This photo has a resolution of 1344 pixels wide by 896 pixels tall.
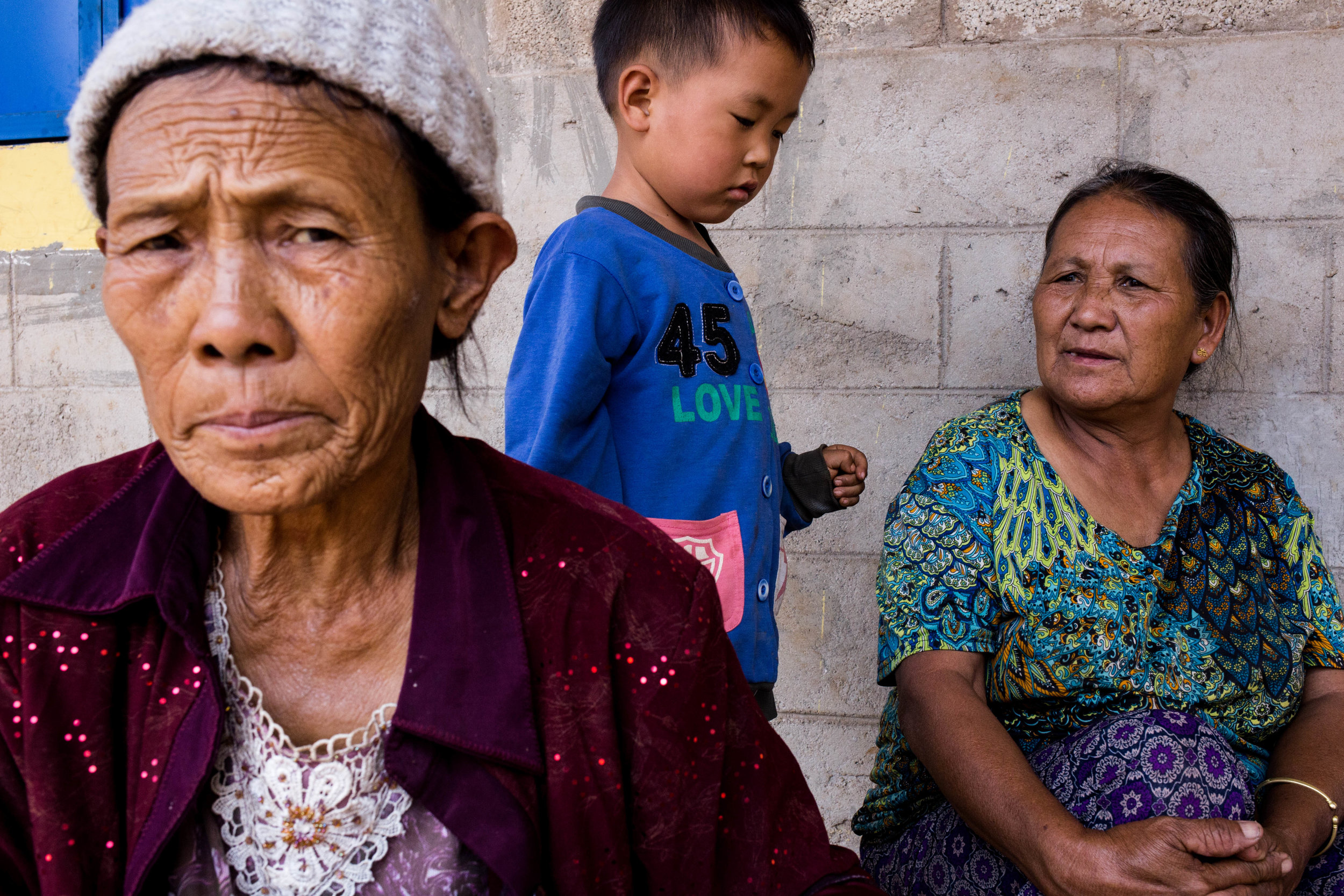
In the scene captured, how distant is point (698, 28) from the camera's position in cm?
231

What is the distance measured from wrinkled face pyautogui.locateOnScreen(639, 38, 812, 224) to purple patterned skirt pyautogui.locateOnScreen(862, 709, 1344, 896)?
53.4 inches

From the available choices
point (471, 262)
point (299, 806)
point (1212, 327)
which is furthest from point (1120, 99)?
point (299, 806)

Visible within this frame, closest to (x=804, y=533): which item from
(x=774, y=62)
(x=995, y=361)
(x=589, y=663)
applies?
(x=995, y=361)

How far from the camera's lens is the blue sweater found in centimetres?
205

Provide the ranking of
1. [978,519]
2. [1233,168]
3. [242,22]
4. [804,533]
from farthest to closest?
[804,533] < [1233,168] < [978,519] < [242,22]

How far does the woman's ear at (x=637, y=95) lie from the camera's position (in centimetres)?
239

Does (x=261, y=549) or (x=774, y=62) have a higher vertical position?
(x=774, y=62)

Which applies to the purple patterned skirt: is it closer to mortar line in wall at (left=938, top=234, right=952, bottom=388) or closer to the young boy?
the young boy

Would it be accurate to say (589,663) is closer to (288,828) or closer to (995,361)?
(288,828)

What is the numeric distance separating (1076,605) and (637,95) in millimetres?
1489

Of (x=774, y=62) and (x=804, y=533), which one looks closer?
(x=774, y=62)

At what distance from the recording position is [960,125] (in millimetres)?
3113

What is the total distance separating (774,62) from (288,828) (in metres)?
1.82

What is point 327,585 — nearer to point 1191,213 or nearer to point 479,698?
point 479,698
